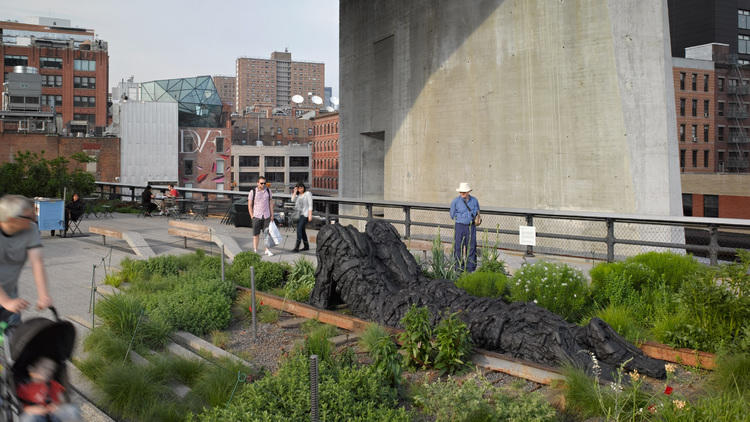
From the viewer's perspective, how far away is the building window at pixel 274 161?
5261 inches

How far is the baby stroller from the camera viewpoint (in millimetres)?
3953

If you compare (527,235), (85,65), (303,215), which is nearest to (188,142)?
(85,65)

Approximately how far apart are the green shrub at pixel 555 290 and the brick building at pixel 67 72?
108m

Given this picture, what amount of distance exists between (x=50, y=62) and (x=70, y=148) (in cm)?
4510

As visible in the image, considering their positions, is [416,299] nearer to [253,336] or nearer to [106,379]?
[253,336]

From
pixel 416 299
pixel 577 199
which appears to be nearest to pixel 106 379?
pixel 416 299

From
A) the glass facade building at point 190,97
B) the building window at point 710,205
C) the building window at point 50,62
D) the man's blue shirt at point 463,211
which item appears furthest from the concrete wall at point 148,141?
the man's blue shirt at point 463,211

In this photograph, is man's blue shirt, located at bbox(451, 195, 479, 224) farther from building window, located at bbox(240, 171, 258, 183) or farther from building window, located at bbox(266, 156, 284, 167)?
building window, located at bbox(266, 156, 284, 167)

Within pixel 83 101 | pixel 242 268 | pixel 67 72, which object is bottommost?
pixel 242 268

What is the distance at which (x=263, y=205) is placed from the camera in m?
15.0

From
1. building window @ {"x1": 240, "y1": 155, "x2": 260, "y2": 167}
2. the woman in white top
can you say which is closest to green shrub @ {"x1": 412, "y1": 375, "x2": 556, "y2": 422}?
the woman in white top

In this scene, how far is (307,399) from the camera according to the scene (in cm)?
501

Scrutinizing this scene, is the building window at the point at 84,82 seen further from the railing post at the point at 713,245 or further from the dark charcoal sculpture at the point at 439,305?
the railing post at the point at 713,245

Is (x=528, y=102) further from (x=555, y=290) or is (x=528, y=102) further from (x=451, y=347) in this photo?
(x=451, y=347)
